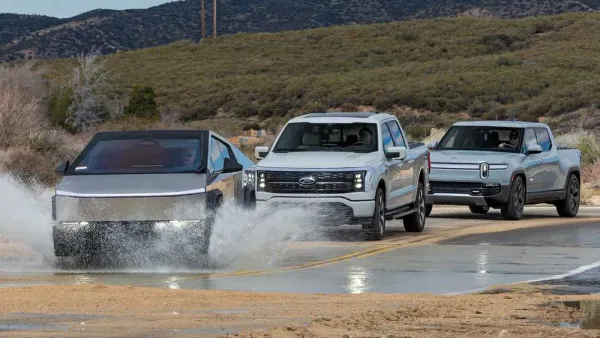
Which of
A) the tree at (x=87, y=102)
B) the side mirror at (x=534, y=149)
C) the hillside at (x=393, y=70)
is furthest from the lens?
the hillside at (x=393, y=70)

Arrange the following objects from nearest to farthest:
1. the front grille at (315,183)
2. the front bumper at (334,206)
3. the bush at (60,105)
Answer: the front bumper at (334,206) < the front grille at (315,183) < the bush at (60,105)

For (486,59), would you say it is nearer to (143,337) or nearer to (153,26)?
(153,26)

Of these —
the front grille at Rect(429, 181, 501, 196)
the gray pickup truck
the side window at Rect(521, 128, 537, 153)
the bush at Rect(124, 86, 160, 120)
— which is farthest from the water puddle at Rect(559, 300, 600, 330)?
the bush at Rect(124, 86, 160, 120)

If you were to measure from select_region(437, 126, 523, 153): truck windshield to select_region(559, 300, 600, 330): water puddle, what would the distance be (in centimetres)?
1304

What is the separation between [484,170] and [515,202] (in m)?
0.87

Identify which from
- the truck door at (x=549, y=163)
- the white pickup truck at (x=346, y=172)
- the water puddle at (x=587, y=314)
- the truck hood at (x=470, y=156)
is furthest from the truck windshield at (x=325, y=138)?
the water puddle at (x=587, y=314)

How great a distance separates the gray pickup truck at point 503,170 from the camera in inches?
984

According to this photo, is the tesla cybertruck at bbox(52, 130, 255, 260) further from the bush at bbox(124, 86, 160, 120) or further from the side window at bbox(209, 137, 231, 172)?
the bush at bbox(124, 86, 160, 120)

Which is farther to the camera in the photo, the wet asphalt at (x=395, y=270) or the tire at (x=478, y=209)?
the tire at (x=478, y=209)

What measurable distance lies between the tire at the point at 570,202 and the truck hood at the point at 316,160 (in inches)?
272

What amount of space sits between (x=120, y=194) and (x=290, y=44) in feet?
285

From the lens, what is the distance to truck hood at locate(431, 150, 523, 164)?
2520 cm

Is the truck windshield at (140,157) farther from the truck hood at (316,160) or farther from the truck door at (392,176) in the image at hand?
the truck door at (392,176)

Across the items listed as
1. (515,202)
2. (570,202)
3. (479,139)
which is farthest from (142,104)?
(515,202)
